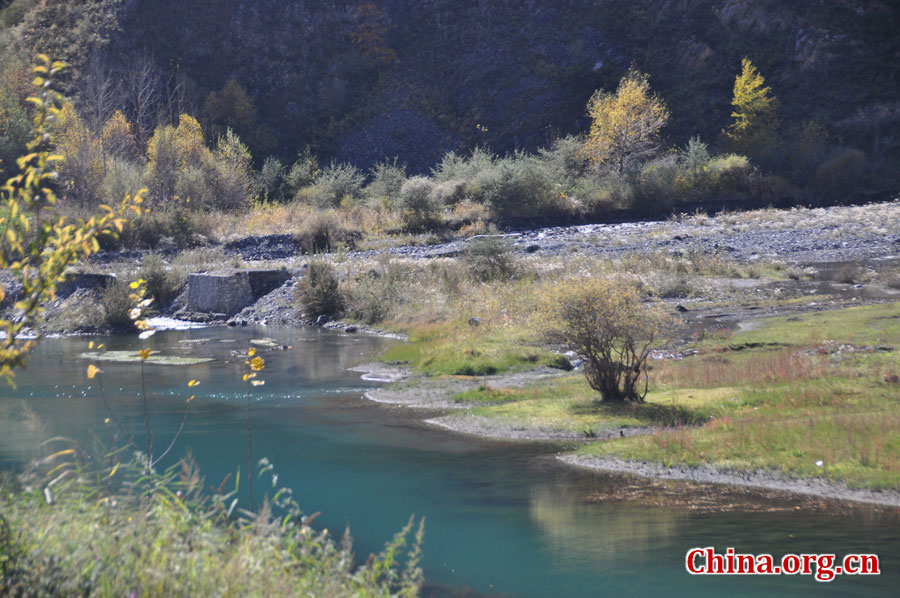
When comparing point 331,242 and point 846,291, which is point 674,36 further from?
point 846,291

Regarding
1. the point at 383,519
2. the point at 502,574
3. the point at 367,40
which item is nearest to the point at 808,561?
the point at 502,574

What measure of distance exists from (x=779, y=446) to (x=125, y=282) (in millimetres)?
30476

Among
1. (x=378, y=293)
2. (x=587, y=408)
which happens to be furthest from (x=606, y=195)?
(x=587, y=408)

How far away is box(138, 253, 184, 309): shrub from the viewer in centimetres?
3781

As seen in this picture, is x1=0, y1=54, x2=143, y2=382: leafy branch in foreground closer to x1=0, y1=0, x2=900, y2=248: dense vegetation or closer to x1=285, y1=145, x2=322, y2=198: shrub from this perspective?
x1=0, y1=0, x2=900, y2=248: dense vegetation

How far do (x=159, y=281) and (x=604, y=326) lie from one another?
28208 mm

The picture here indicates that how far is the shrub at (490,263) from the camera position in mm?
33062

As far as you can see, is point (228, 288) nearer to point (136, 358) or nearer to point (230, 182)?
point (136, 358)

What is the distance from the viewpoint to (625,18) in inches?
3359

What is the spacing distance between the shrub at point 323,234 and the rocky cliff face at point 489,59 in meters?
29.7

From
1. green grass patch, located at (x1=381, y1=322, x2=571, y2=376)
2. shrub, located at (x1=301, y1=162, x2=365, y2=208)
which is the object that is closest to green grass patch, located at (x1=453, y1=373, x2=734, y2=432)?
green grass patch, located at (x1=381, y1=322, x2=571, y2=376)

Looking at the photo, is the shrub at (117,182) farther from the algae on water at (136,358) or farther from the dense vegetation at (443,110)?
the algae on water at (136,358)

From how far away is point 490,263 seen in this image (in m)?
33.3

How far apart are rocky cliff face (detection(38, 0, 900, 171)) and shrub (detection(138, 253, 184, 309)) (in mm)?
40749
